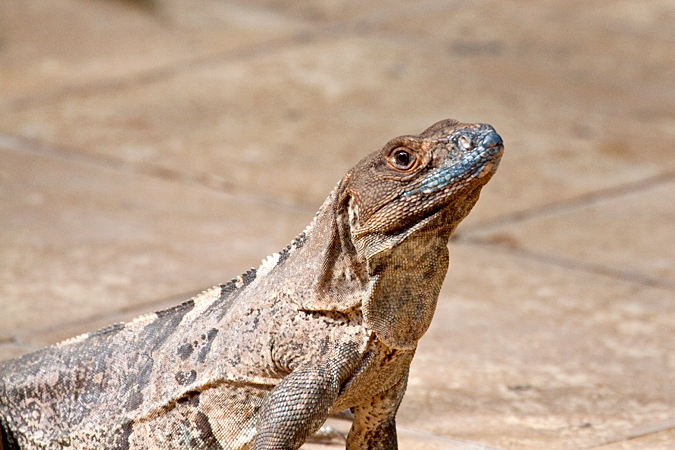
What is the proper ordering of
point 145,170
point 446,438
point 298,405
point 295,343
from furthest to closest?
1. point 145,170
2. point 446,438
3. point 295,343
4. point 298,405

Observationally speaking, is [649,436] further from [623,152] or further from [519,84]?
[519,84]

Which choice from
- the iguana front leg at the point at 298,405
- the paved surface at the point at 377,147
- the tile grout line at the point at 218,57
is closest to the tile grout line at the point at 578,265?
the paved surface at the point at 377,147

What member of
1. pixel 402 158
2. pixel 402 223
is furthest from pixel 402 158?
pixel 402 223

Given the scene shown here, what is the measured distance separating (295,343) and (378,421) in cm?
52

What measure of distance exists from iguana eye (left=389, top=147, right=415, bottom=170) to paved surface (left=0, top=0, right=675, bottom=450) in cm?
147

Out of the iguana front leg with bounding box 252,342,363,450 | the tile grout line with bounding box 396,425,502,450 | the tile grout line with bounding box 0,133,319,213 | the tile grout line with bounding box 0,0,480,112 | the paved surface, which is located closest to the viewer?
the iguana front leg with bounding box 252,342,363,450

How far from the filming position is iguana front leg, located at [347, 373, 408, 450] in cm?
429

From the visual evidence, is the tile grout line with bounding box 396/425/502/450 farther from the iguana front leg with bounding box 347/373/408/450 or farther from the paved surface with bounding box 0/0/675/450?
the iguana front leg with bounding box 347/373/408/450

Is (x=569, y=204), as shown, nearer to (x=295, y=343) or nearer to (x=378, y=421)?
(x=378, y=421)

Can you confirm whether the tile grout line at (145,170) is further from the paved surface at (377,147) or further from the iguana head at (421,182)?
the iguana head at (421,182)

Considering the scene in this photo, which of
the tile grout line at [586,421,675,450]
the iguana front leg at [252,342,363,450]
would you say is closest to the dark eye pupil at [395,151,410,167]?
the iguana front leg at [252,342,363,450]

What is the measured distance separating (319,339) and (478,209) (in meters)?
4.69

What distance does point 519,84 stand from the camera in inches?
448

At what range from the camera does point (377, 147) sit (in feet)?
31.7
